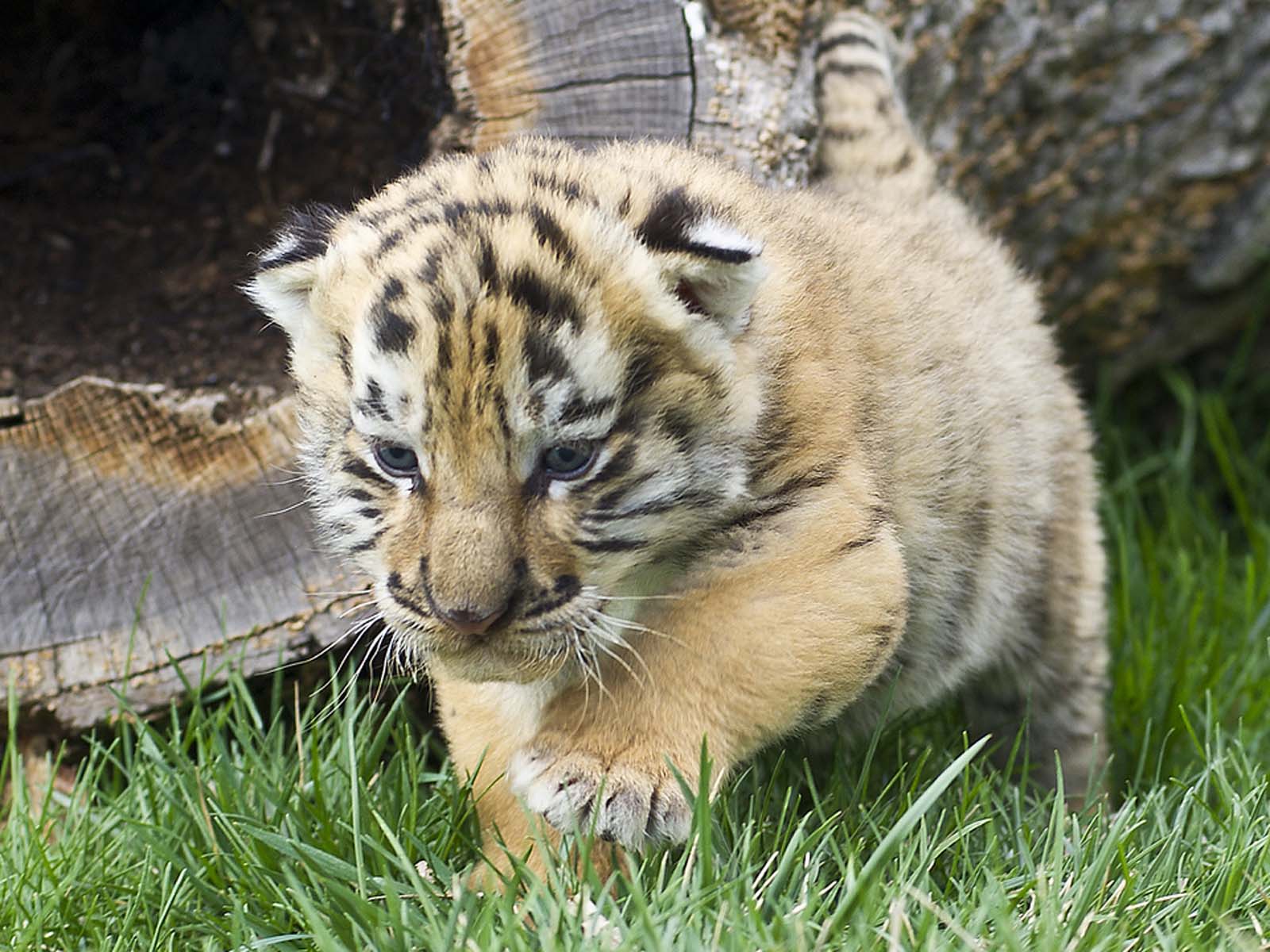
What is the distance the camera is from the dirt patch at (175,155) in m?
4.63

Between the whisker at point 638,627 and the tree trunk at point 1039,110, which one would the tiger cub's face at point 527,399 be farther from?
the tree trunk at point 1039,110

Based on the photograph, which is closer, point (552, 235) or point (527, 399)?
point (527, 399)

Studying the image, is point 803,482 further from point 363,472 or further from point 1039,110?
point 1039,110

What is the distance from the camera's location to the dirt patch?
463cm

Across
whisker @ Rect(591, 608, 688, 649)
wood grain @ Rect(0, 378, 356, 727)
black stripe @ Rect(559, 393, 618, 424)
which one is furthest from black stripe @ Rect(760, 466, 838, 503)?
wood grain @ Rect(0, 378, 356, 727)

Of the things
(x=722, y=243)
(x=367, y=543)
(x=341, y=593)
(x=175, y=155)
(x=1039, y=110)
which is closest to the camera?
(x=722, y=243)

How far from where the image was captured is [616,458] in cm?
292

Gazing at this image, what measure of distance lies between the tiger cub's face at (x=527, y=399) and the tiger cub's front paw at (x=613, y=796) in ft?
0.68

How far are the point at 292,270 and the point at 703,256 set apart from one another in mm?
902

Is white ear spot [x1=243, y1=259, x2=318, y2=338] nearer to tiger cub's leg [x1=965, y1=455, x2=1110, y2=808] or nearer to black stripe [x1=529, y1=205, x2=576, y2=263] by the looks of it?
black stripe [x1=529, y1=205, x2=576, y2=263]

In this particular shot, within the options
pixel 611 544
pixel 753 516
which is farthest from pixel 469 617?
pixel 753 516

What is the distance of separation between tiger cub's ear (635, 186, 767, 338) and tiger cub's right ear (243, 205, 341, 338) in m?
0.73

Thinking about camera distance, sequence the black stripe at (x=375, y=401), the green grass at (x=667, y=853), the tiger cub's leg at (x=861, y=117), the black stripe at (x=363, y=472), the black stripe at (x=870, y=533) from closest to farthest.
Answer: the green grass at (x=667, y=853) → the black stripe at (x=375, y=401) → the black stripe at (x=363, y=472) → the black stripe at (x=870, y=533) → the tiger cub's leg at (x=861, y=117)

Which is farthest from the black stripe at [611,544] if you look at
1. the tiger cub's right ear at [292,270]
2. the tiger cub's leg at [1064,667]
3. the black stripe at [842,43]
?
the black stripe at [842,43]
